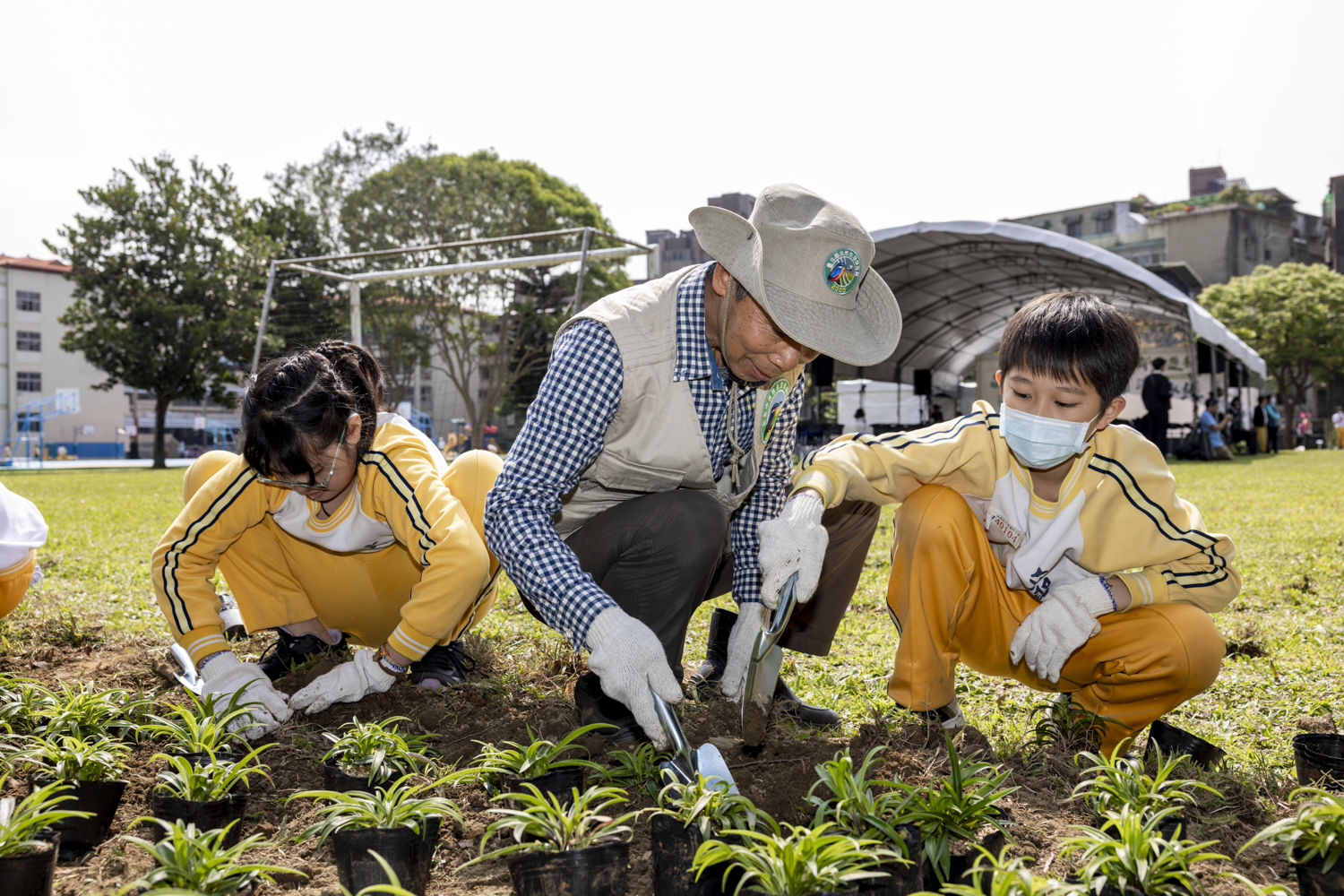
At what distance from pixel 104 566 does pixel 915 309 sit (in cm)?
1999

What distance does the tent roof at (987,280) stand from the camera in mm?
17281

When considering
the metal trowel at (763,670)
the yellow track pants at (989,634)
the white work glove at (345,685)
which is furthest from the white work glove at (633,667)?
the white work glove at (345,685)

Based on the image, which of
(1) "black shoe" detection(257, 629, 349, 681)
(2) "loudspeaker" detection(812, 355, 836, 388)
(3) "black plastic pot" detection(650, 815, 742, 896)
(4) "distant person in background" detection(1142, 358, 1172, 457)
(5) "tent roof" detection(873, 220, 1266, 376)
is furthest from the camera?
(2) "loudspeaker" detection(812, 355, 836, 388)

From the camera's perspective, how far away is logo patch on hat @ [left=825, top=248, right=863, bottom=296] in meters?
2.50

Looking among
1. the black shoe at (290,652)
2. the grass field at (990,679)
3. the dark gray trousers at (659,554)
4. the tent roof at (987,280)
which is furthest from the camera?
the tent roof at (987,280)

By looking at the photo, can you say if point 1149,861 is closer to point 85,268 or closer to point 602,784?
point 602,784

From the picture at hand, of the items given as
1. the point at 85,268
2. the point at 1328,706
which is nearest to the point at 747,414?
the point at 1328,706

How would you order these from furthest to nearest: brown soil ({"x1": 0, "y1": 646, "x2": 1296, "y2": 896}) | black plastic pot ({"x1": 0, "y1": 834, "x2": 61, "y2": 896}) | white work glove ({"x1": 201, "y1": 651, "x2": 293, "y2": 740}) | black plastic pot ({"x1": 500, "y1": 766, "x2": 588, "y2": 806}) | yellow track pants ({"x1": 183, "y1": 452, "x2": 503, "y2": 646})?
yellow track pants ({"x1": 183, "y1": 452, "x2": 503, "y2": 646})
white work glove ({"x1": 201, "y1": 651, "x2": 293, "y2": 740})
black plastic pot ({"x1": 500, "y1": 766, "x2": 588, "y2": 806})
brown soil ({"x1": 0, "y1": 646, "x2": 1296, "y2": 896})
black plastic pot ({"x1": 0, "y1": 834, "x2": 61, "y2": 896})

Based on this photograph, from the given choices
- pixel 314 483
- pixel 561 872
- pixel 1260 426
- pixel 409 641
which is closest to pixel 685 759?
pixel 561 872

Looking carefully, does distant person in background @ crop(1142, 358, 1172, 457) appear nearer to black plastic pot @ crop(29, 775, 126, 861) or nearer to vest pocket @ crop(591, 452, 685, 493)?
vest pocket @ crop(591, 452, 685, 493)

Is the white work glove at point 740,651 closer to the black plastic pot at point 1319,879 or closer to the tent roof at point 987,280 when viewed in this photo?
the black plastic pot at point 1319,879

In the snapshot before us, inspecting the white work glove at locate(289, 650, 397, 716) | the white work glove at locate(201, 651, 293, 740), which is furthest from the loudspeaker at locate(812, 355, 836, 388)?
the white work glove at locate(201, 651, 293, 740)

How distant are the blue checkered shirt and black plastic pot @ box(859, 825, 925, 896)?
0.88m

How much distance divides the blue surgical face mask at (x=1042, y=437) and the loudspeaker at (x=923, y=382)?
984 inches
